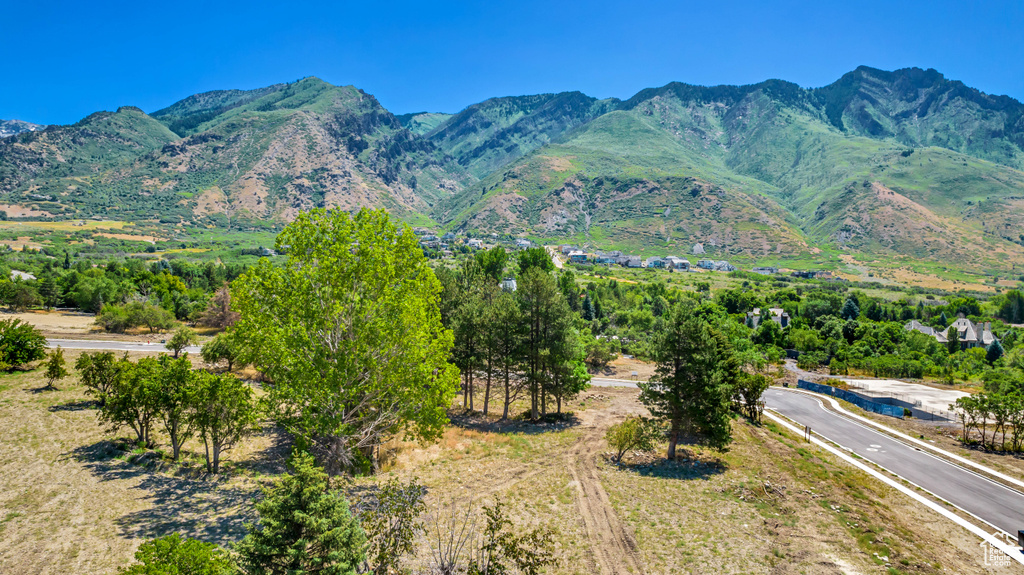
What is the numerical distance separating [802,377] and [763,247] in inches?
6093

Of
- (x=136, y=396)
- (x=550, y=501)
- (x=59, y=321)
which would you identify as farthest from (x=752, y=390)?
(x=59, y=321)

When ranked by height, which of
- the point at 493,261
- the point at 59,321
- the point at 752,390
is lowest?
the point at 752,390

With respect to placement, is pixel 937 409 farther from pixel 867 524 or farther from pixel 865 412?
pixel 867 524

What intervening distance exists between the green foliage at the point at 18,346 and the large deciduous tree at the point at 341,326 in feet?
82.9

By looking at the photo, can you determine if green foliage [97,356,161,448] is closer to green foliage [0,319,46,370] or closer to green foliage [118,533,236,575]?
green foliage [118,533,236,575]

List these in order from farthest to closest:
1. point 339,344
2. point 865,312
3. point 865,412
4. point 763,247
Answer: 1. point 763,247
2. point 865,312
3. point 865,412
4. point 339,344

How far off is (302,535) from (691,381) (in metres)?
21.2

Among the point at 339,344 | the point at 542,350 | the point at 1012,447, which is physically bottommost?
the point at 1012,447

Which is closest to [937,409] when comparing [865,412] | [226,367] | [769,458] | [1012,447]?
[865,412]

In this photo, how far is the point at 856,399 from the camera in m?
45.6

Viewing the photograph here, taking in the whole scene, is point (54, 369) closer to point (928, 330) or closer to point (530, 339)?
point (530, 339)

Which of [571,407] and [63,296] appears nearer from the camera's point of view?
[571,407]

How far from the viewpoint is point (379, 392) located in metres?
17.2

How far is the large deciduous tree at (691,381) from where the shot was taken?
2389 cm
